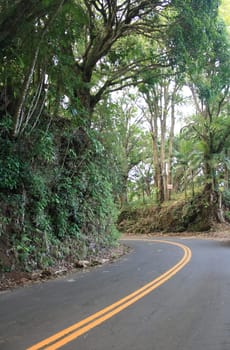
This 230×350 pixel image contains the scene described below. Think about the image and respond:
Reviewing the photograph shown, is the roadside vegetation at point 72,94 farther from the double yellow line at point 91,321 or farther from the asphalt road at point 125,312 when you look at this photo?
the double yellow line at point 91,321

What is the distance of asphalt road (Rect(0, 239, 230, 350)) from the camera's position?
4.40 meters

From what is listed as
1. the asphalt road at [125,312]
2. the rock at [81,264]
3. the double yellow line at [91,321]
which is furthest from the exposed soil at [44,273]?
the double yellow line at [91,321]

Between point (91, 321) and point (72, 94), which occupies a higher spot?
point (72, 94)

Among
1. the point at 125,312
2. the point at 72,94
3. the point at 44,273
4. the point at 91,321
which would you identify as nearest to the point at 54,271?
the point at 44,273

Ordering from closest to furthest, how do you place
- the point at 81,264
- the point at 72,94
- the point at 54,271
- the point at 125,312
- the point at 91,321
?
the point at 91,321
the point at 125,312
the point at 54,271
the point at 81,264
the point at 72,94

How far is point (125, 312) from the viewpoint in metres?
5.73

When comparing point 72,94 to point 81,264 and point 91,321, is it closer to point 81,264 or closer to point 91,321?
point 81,264

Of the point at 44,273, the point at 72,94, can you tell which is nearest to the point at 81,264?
the point at 44,273

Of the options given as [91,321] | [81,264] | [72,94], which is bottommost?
[81,264]

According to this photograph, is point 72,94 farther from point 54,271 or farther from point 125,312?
point 125,312

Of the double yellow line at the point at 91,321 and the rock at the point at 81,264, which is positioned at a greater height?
the double yellow line at the point at 91,321

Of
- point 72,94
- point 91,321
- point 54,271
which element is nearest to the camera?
point 91,321

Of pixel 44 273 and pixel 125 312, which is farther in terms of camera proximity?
pixel 44 273

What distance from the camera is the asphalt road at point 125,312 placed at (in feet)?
14.4
